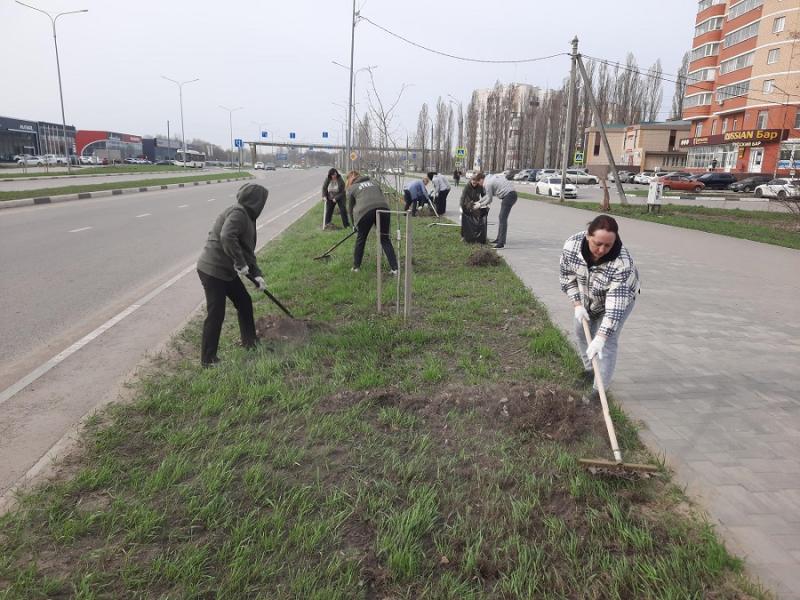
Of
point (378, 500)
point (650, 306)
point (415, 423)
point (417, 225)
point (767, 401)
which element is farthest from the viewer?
point (417, 225)

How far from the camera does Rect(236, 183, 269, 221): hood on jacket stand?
4363 mm

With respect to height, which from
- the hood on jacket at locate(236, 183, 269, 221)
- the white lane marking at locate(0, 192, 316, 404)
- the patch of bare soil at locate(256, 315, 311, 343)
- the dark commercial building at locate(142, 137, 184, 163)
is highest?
the dark commercial building at locate(142, 137, 184, 163)

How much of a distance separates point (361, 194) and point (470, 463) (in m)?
5.03

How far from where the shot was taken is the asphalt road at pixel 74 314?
11.4ft

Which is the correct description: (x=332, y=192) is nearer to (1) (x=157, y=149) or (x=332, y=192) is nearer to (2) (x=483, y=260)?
(2) (x=483, y=260)

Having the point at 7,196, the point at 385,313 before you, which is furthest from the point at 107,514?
the point at 7,196

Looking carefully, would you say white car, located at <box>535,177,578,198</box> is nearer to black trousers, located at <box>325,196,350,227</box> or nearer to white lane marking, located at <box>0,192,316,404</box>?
black trousers, located at <box>325,196,350,227</box>

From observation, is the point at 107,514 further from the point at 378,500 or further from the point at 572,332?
the point at 572,332

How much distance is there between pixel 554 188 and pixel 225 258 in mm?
29752

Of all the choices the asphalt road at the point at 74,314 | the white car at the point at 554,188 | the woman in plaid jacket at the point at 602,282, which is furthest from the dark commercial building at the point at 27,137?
the woman in plaid jacket at the point at 602,282

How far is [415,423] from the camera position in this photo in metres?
3.44

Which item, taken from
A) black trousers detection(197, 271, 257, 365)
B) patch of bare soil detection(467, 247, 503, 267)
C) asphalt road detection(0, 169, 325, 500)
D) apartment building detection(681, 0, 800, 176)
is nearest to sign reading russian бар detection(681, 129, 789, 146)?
apartment building detection(681, 0, 800, 176)

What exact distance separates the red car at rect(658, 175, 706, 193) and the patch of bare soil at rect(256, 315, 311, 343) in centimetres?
3932

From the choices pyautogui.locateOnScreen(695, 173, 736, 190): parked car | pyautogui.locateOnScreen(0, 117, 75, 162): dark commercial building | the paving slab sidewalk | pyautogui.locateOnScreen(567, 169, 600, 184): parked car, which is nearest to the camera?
the paving slab sidewalk
